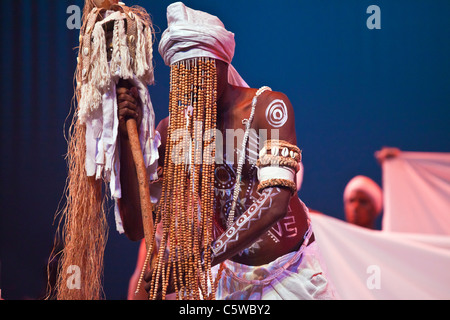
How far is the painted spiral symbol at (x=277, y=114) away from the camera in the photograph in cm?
118

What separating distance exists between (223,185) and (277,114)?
220mm

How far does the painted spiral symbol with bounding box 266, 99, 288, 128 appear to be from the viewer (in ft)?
3.86

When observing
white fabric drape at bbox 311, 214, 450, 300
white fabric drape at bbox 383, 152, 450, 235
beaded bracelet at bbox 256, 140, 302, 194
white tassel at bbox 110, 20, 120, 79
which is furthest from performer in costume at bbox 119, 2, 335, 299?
white fabric drape at bbox 383, 152, 450, 235

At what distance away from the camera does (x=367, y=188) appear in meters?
1.86

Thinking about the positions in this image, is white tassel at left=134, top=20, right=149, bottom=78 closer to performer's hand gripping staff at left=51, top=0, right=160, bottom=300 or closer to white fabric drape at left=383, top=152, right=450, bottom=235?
performer's hand gripping staff at left=51, top=0, right=160, bottom=300

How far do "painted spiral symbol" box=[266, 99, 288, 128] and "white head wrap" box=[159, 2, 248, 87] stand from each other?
170mm

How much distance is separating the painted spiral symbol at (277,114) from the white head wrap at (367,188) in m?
0.75

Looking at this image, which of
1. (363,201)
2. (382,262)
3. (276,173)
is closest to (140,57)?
(276,173)

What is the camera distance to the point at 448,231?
1831 millimetres
